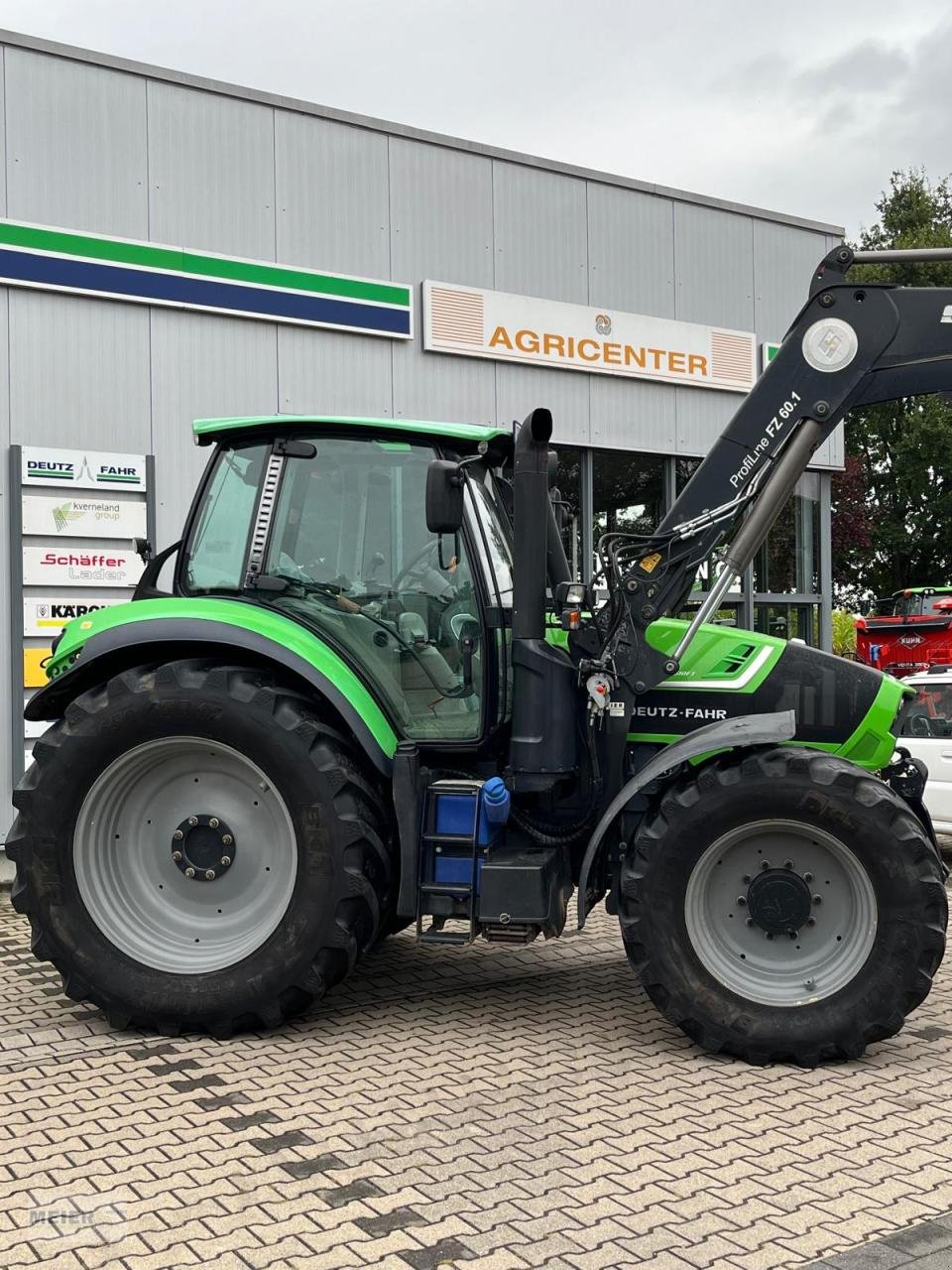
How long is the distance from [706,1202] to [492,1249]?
68 cm

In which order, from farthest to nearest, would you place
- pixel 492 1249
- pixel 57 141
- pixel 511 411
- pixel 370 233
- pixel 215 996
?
pixel 511 411, pixel 370 233, pixel 57 141, pixel 215 996, pixel 492 1249

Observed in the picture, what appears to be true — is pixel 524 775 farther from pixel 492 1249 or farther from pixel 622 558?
pixel 492 1249

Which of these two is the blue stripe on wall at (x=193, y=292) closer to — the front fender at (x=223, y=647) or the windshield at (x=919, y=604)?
the front fender at (x=223, y=647)

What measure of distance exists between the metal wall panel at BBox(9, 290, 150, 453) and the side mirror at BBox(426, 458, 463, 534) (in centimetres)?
518

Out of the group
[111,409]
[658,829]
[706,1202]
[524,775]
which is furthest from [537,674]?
[111,409]

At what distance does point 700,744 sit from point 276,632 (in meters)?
1.79

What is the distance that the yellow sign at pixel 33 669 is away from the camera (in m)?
9.16

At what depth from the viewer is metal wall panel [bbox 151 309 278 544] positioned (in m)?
9.80

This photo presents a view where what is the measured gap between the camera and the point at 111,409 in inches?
377

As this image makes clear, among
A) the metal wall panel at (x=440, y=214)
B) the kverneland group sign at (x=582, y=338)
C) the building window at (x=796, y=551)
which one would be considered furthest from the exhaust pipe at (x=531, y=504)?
the building window at (x=796, y=551)

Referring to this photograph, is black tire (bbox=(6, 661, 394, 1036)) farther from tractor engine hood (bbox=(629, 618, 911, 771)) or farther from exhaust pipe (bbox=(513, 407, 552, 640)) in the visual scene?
tractor engine hood (bbox=(629, 618, 911, 771))

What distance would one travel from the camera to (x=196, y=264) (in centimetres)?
989

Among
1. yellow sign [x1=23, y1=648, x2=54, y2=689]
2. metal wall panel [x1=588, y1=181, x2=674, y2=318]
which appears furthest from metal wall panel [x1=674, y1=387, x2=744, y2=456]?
yellow sign [x1=23, y1=648, x2=54, y2=689]

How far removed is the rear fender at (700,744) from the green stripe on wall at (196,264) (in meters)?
6.30
